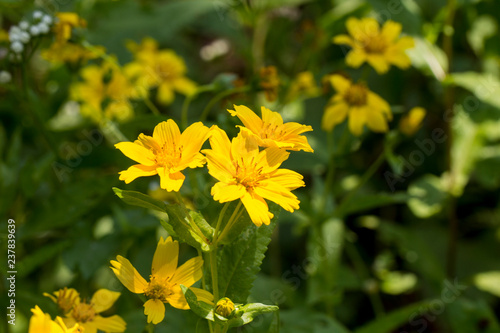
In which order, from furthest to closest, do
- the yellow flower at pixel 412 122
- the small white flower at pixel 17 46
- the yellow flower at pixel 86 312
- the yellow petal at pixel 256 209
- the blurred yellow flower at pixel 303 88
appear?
the blurred yellow flower at pixel 303 88 → the yellow flower at pixel 412 122 → the small white flower at pixel 17 46 → the yellow flower at pixel 86 312 → the yellow petal at pixel 256 209

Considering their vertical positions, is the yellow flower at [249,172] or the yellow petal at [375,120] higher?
the yellow flower at [249,172]

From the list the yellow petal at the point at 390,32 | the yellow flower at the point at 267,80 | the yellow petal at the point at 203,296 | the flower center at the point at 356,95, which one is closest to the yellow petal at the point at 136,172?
the yellow petal at the point at 203,296

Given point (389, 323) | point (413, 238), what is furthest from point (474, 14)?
point (389, 323)

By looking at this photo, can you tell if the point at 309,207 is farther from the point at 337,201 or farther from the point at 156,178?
the point at 337,201

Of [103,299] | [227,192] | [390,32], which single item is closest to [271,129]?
[227,192]

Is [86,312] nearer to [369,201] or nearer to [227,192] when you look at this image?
[227,192]

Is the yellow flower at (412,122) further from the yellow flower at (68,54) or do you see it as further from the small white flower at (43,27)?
the small white flower at (43,27)
